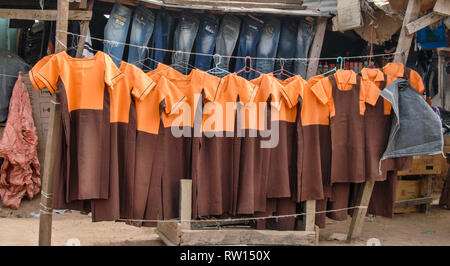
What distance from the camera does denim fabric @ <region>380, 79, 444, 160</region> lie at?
17.8 ft

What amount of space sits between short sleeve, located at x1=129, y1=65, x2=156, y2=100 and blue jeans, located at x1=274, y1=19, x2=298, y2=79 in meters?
3.10

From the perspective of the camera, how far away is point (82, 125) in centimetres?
472

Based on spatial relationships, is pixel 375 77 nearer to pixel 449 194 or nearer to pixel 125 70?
pixel 125 70

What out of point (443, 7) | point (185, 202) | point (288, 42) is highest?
point (443, 7)

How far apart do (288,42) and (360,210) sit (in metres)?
2.92

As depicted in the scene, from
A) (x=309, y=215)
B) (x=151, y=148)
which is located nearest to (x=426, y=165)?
(x=309, y=215)

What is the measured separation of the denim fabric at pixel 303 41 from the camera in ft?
24.8

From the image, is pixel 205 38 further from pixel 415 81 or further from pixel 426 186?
pixel 426 186

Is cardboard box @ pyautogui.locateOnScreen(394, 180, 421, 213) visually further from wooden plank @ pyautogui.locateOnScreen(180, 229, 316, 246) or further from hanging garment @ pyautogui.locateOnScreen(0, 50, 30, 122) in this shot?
hanging garment @ pyautogui.locateOnScreen(0, 50, 30, 122)

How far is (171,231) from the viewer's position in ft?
17.4

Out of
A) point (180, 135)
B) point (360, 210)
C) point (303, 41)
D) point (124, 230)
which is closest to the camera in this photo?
point (180, 135)

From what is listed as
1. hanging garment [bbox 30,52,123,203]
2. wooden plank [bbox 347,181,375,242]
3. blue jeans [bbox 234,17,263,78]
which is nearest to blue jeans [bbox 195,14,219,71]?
blue jeans [bbox 234,17,263,78]

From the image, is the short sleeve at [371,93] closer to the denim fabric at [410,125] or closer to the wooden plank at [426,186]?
the denim fabric at [410,125]

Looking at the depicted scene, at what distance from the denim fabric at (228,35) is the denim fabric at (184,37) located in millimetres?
395
